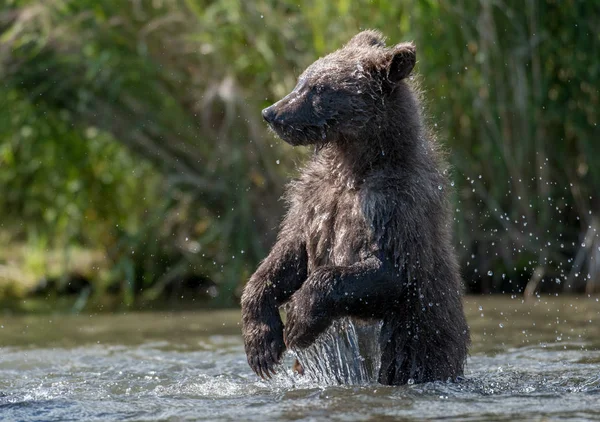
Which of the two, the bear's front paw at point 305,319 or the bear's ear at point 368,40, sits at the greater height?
the bear's ear at point 368,40

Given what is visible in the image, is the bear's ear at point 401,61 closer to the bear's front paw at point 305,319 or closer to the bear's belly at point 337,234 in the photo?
the bear's belly at point 337,234

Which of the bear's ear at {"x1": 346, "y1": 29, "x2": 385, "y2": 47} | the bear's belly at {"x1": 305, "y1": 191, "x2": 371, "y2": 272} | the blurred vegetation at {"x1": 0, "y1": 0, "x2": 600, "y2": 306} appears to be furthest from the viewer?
the blurred vegetation at {"x1": 0, "y1": 0, "x2": 600, "y2": 306}

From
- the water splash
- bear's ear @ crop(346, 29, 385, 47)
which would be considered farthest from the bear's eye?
the water splash

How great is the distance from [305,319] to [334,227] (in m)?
0.48

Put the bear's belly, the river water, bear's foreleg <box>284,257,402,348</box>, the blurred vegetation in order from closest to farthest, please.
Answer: the river water, bear's foreleg <box>284,257,402,348</box>, the bear's belly, the blurred vegetation

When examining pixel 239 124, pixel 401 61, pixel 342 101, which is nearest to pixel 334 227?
pixel 342 101

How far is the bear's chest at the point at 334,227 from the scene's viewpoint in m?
4.79

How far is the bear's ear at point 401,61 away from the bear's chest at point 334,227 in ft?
1.82

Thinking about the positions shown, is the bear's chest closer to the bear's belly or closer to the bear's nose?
the bear's belly

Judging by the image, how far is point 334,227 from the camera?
4.91 metres

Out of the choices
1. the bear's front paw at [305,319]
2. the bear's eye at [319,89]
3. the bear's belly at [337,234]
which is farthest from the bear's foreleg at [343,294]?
the bear's eye at [319,89]

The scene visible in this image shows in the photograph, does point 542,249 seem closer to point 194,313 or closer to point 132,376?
point 194,313

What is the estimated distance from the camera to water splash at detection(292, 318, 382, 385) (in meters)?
4.93

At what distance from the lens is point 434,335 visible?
4758 mm
